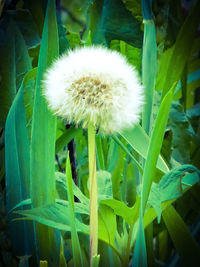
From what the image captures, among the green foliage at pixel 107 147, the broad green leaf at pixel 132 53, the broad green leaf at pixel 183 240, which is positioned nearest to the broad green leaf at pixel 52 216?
the green foliage at pixel 107 147

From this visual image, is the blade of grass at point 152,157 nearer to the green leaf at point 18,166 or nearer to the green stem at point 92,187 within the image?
the green stem at point 92,187

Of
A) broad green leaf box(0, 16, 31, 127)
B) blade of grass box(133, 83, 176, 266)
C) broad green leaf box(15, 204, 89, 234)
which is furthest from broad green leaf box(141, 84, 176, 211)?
broad green leaf box(0, 16, 31, 127)

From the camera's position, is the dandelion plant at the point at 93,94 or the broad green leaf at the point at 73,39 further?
the broad green leaf at the point at 73,39

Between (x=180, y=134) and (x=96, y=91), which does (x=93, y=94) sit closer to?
(x=96, y=91)

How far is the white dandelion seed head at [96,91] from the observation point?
0.29m

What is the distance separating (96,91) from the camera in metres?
0.29

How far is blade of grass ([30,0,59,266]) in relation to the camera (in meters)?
0.36

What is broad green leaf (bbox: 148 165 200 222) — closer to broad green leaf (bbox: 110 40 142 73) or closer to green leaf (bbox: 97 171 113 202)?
green leaf (bbox: 97 171 113 202)

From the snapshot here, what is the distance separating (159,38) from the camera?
41cm

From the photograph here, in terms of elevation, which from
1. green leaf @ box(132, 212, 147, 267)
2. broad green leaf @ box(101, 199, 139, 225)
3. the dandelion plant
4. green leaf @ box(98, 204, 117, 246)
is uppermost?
the dandelion plant

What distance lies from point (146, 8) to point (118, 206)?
0.24 meters

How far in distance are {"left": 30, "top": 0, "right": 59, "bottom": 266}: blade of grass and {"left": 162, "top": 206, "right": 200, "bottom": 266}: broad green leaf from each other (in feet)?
0.47

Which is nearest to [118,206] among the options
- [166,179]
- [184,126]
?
[166,179]

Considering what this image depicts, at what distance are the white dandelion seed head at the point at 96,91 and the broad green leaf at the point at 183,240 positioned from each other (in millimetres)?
A: 128
